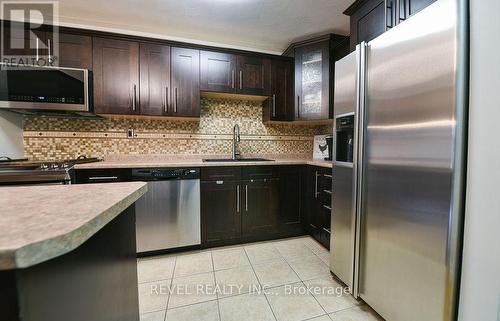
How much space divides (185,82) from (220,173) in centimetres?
108

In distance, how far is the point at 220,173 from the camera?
7.39 ft

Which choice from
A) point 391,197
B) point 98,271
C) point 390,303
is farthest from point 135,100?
point 390,303

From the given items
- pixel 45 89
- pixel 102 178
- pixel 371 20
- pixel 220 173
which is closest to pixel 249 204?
pixel 220 173

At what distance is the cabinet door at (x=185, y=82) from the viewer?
7.61 ft

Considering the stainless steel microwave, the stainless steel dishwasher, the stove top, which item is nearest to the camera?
the stove top

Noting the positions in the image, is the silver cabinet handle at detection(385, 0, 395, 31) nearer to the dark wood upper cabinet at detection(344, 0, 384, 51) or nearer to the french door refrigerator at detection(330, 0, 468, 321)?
the dark wood upper cabinet at detection(344, 0, 384, 51)

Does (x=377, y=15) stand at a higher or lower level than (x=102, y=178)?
higher

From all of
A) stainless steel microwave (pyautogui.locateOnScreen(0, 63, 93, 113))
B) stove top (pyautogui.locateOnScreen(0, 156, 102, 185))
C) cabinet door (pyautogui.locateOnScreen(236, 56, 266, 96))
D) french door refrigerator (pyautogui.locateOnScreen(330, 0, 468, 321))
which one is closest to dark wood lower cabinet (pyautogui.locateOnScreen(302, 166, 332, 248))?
french door refrigerator (pyautogui.locateOnScreen(330, 0, 468, 321))

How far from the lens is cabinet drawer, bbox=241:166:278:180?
233 cm

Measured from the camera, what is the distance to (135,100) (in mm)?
2225

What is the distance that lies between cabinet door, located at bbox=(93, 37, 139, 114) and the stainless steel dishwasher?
740 mm

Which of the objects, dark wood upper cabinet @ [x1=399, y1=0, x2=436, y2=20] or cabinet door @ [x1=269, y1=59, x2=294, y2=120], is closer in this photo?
dark wood upper cabinet @ [x1=399, y1=0, x2=436, y2=20]

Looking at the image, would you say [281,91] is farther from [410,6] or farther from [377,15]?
[410,6]

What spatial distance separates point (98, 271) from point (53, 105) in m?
2.05
